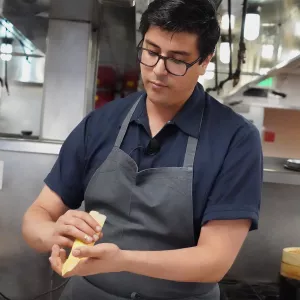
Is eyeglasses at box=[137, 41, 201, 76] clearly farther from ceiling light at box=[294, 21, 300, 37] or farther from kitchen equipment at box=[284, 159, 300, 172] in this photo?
ceiling light at box=[294, 21, 300, 37]

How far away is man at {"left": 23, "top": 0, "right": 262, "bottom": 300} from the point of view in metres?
1.02

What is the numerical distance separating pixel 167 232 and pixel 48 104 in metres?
1.04

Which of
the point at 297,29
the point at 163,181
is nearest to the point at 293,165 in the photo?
the point at 297,29

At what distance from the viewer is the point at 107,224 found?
1.19 metres

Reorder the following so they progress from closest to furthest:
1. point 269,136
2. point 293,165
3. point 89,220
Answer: point 89,220 < point 293,165 < point 269,136

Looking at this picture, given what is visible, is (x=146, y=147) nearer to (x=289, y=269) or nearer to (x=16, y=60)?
(x=289, y=269)

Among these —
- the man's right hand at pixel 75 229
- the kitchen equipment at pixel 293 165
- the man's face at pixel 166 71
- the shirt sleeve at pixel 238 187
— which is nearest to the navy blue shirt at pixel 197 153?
the shirt sleeve at pixel 238 187

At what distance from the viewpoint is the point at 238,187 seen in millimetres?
1076

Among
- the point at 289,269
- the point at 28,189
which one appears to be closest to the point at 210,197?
the point at 289,269

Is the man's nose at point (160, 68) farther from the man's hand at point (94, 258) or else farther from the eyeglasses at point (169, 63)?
the man's hand at point (94, 258)

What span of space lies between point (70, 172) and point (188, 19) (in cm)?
52

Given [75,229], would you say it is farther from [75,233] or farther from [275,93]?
[275,93]

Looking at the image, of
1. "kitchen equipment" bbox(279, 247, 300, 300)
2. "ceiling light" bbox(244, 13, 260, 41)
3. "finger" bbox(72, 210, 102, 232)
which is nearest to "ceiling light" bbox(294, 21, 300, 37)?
"ceiling light" bbox(244, 13, 260, 41)

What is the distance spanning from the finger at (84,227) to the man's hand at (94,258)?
6 cm
